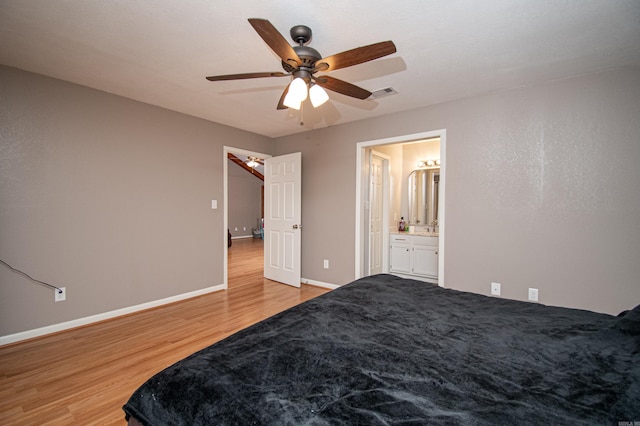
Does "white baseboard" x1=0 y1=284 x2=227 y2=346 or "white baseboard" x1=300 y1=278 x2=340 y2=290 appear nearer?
"white baseboard" x1=0 y1=284 x2=227 y2=346

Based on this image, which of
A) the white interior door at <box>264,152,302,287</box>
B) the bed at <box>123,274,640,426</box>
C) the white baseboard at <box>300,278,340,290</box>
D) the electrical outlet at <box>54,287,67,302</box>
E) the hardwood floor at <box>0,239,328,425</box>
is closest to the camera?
the bed at <box>123,274,640,426</box>

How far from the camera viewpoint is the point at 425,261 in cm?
444

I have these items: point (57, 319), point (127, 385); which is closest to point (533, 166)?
point (127, 385)

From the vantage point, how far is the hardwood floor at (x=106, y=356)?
1.73 metres

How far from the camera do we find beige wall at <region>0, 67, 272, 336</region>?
2.56 metres

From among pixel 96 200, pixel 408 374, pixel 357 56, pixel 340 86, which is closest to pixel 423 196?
pixel 340 86

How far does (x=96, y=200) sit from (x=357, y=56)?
10.1ft

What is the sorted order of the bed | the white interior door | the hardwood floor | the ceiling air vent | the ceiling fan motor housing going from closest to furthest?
the bed < the hardwood floor < the ceiling fan motor housing < the ceiling air vent < the white interior door

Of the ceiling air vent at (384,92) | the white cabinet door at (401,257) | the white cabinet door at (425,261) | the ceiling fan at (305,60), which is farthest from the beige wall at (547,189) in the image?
the ceiling fan at (305,60)

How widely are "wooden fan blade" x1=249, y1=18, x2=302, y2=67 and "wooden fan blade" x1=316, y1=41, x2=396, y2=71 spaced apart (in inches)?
6.5

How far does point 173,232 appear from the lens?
12.0 feet

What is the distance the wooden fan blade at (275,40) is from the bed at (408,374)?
57.1 inches

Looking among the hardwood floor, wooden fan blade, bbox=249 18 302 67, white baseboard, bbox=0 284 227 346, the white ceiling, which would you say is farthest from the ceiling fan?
white baseboard, bbox=0 284 227 346

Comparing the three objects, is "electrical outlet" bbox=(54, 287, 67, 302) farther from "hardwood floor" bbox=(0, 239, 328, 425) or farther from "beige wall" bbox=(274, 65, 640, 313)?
"beige wall" bbox=(274, 65, 640, 313)
